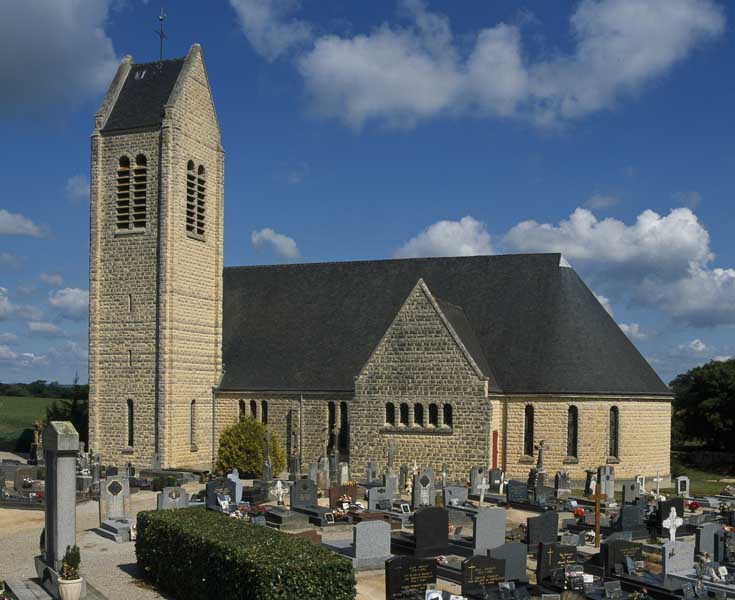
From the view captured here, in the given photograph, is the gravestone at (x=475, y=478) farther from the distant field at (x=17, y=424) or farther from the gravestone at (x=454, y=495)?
the distant field at (x=17, y=424)

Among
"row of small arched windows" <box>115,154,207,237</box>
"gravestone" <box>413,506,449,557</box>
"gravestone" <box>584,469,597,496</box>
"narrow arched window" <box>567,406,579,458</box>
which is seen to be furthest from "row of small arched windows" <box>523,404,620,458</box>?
"row of small arched windows" <box>115,154,207,237</box>

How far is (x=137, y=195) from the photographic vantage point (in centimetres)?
3925

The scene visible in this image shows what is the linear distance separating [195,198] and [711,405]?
30137 mm

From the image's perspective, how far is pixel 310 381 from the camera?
40.4 metres

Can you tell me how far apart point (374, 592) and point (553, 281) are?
23.0 metres

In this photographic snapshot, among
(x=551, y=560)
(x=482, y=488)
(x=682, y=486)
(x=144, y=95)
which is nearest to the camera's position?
(x=551, y=560)

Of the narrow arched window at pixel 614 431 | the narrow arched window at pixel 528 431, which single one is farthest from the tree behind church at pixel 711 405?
→ the narrow arched window at pixel 528 431

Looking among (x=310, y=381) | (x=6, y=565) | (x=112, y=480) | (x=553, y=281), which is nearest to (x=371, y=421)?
(x=310, y=381)

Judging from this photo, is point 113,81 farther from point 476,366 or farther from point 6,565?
point 6,565

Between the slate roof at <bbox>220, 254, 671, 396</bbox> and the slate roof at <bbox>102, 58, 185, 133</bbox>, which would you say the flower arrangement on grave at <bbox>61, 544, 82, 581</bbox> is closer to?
the slate roof at <bbox>220, 254, 671, 396</bbox>

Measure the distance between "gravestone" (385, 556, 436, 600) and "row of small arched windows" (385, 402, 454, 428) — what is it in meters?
18.2

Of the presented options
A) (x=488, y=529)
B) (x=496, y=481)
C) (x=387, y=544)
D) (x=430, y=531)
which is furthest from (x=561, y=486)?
(x=387, y=544)

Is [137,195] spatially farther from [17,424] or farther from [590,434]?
[17,424]

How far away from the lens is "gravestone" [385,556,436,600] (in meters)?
17.7
